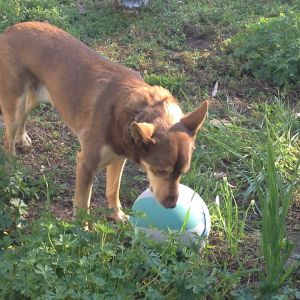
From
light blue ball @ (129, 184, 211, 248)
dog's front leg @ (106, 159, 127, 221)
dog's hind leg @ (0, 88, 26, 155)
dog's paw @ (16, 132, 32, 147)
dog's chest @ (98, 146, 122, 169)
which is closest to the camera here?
light blue ball @ (129, 184, 211, 248)

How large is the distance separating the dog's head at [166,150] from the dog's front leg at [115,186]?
75cm

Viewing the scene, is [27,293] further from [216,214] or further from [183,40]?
[183,40]

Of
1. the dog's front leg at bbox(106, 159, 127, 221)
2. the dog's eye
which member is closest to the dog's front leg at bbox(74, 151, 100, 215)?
the dog's front leg at bbox(106, 159, 127, 221)

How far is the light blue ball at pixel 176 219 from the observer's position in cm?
427

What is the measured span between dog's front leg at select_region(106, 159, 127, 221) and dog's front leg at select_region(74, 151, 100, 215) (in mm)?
299

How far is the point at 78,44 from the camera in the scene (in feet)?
16.7

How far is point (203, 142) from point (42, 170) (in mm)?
1534

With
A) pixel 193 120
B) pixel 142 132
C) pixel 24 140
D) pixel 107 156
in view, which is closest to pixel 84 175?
pixel 107 156

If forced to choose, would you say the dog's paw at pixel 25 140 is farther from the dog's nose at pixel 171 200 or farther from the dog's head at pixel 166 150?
the dog's nose at pixel 171 200

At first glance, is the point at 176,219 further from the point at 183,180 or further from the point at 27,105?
the point at 27,105

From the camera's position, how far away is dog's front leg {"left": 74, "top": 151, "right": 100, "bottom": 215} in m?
4.63

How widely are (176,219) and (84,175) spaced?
2.68 feet

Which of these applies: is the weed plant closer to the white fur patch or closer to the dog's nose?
the dog's nose

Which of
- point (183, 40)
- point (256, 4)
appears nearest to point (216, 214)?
point (183, 40)
